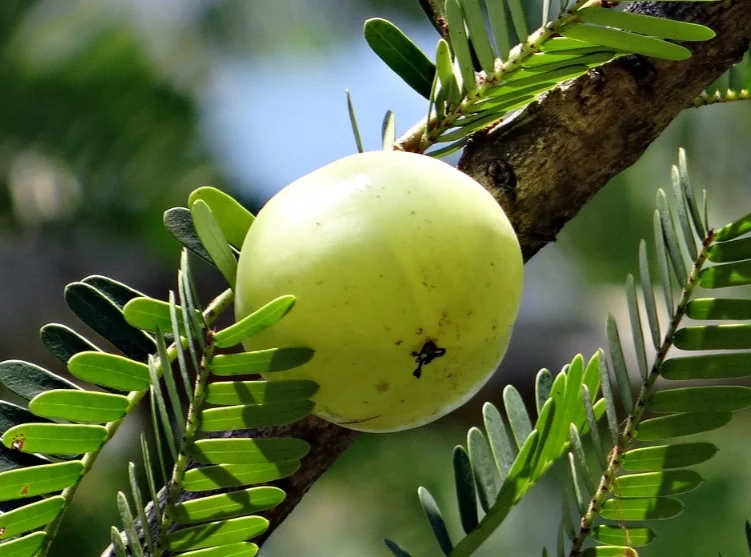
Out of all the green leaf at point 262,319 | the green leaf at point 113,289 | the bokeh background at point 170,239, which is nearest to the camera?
the green leaf at point 262,319

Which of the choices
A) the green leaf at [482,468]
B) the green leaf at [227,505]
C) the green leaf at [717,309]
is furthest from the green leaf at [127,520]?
the green leaf at [717,309]

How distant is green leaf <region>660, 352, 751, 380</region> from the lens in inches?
13.1

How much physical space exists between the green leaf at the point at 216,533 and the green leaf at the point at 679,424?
6.5 inches

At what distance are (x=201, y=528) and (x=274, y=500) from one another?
0.03 meters

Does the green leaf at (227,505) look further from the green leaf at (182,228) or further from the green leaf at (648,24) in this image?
the green leaf at (648,24)

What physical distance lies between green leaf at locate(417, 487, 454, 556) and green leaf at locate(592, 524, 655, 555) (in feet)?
0.21

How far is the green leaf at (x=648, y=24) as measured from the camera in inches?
11.8

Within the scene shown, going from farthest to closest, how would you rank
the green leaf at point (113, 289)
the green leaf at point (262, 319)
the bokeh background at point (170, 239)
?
1. the bokeh background at point (170, 239)
2. the green leaf at point (113, 289)
3. the green leaf at point (262, 319)

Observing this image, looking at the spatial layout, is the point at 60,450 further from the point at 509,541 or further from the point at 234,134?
the point at 234,134

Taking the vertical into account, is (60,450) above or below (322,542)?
above

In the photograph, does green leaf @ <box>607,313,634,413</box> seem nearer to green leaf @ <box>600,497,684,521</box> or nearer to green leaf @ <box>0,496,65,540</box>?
green leaf @ <box>600,497,684,521</box>

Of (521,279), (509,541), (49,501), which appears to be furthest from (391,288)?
(509,541)

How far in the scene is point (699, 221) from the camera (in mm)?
339

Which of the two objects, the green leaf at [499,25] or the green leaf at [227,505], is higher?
the green leaf at [499,25]
